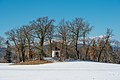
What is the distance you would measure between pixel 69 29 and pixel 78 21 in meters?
2.93

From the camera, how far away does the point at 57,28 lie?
2468 inches

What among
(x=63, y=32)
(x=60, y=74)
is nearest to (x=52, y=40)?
(x=63, y=32)

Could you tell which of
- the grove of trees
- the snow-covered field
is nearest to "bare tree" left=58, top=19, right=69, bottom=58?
the grove of trees

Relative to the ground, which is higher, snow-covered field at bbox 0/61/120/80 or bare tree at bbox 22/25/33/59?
bare tree at bbox 22/25/33/59

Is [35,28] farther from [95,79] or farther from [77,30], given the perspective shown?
[95,79]

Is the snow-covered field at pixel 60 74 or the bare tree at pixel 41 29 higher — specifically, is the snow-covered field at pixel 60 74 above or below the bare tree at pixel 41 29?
below

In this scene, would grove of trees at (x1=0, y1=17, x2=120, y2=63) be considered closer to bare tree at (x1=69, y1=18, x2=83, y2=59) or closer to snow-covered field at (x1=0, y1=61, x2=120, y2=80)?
bare tree at (x1=69, y1=18, x2=83, y2=59)

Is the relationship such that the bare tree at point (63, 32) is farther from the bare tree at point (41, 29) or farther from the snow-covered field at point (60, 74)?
the snow-covered field at point (60, 74)

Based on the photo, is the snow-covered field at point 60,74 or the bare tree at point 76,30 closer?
the snow-covered field at point 60,74

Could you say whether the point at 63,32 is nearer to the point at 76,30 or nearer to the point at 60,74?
the point at 76,30

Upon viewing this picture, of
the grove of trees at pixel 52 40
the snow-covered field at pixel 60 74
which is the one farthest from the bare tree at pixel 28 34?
the snow-covered field at pixel 60 74

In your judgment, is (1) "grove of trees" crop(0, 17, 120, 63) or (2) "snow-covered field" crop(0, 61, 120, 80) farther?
(1) "grove of trees" crop(0, 17, 120, 63)

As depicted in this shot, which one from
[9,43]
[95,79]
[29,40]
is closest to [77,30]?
[29,40]

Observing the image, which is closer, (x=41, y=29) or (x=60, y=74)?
(x=60, y=74)
